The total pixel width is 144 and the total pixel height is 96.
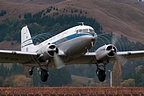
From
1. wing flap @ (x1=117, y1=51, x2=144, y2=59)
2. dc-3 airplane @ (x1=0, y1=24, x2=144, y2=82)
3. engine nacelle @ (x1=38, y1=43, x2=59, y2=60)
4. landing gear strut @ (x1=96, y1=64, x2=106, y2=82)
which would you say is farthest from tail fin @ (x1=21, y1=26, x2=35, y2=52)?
wing flap @ (x1=117, y1=51, x2=144, y2=59)

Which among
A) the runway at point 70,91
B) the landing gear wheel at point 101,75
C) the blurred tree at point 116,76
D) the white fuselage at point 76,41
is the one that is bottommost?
the blurred tree at point 116,76

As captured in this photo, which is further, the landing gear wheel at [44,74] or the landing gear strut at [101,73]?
the landing gear strut at [101,73]

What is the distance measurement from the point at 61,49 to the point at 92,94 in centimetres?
2614

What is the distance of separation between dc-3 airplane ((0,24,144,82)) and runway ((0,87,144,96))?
18.5 meters

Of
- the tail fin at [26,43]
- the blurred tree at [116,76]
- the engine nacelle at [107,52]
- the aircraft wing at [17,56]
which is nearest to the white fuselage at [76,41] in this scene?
the engine nacelle at [107,52]

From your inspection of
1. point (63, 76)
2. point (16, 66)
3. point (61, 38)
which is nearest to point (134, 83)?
point (63, 76)

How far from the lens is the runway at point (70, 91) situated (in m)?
77.1

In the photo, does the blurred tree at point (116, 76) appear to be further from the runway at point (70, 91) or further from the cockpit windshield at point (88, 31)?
the cockpit windshield at point (88, 31)

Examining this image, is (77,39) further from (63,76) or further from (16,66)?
(63,76)

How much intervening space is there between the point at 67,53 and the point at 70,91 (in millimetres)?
26206

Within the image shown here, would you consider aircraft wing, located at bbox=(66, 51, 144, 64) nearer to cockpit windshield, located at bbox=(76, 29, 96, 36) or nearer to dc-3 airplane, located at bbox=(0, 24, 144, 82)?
dc-3 airplane, located at bbox=(0, 24, 144, 82)

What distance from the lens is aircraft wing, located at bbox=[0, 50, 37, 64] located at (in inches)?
2189

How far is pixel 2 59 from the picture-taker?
58.4 meters

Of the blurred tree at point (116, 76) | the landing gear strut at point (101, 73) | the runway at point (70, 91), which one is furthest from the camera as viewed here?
the blurred tree at point (116, 76)
